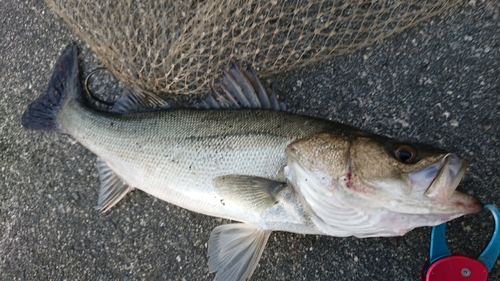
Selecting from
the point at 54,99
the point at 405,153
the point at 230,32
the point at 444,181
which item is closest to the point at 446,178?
the point at 444,181

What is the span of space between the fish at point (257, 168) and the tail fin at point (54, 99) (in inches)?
2.0

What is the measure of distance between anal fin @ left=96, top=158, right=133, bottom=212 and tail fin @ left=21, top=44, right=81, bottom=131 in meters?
0.35

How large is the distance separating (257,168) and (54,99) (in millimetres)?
1338

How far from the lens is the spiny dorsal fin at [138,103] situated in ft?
7.13

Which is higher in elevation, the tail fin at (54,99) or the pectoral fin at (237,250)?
the pectoral fin at (237,250)

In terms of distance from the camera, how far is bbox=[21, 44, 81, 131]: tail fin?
242 cm

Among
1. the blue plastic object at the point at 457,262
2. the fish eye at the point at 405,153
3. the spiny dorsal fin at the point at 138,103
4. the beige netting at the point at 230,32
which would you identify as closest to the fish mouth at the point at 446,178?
the fish eye at the point at 405,153

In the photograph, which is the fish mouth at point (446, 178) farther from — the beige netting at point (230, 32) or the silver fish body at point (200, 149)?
the beige netting at point (230, 32)

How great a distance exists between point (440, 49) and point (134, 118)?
1.55 m

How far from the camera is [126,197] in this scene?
8.20 feet

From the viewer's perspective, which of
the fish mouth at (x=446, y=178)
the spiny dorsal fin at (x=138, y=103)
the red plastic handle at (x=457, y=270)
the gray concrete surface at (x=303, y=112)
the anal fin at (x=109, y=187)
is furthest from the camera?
the anal fin at (x=109, y=187)

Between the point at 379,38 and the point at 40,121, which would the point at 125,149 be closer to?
the point at 40,121

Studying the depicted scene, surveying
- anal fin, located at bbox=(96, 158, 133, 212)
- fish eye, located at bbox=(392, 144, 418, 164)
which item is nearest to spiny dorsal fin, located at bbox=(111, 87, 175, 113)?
anal fin, located at bbox=(96, 158, 133, 212)

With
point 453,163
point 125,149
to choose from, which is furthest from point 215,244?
point 453,163
